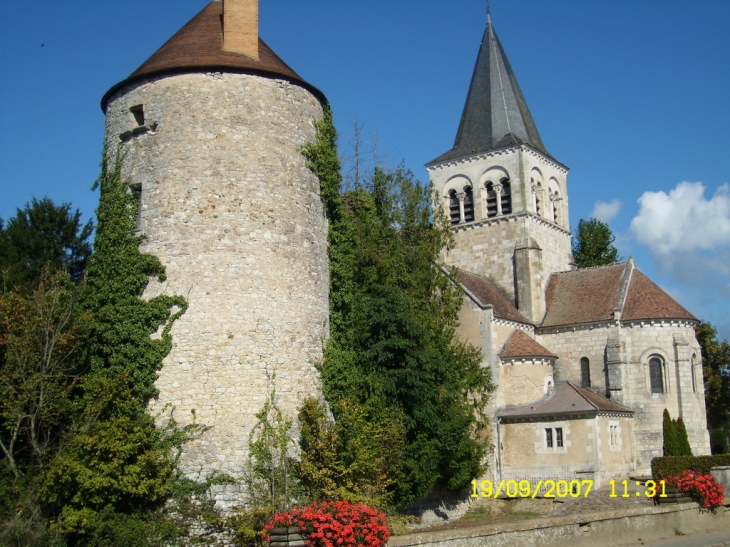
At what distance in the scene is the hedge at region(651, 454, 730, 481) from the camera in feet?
97.7

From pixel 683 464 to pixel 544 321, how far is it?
9023 mm

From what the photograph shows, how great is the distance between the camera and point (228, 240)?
65.7 feet

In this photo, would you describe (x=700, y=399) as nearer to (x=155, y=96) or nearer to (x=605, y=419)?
(x=605, y=419)

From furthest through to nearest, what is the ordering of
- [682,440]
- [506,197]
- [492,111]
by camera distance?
[492,111] → [506,197] → [682,440]

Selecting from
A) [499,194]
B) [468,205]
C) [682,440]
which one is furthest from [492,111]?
[682,440]

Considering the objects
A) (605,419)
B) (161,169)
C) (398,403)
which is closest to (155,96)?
(161,169)

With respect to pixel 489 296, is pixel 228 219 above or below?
below

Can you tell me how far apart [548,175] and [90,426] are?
Result: 2943 cm

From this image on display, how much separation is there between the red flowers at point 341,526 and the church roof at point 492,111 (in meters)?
29.9

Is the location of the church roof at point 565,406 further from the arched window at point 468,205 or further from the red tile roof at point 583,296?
the arched window at point 468,205

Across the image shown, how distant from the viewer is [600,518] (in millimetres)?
14555

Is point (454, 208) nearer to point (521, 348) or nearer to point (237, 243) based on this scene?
point (521, 348)
